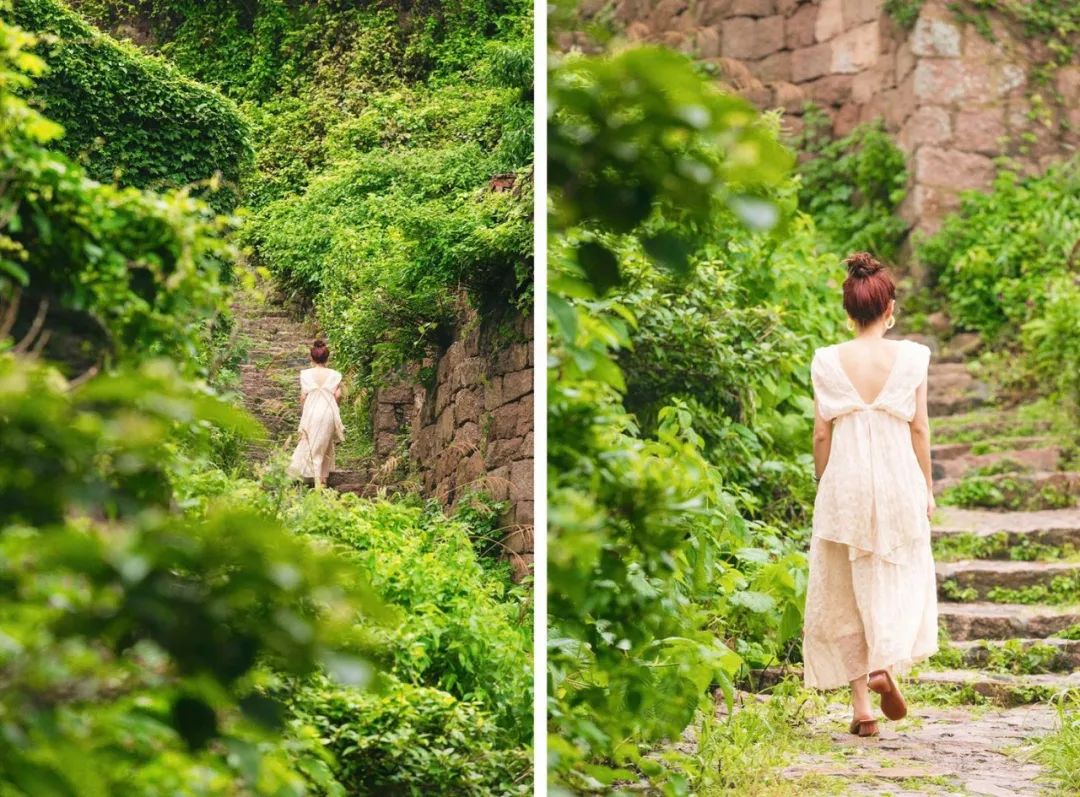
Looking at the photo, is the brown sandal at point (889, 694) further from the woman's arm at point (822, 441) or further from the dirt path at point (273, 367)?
the dirt path at point (273, 367)

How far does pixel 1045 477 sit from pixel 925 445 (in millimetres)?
2199

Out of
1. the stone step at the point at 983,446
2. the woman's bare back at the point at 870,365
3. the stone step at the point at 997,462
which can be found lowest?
the stone step at the point at 997,462

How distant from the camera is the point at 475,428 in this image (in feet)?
7.91

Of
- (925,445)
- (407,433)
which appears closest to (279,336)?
(407,433)

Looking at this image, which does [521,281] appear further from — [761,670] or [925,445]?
[761,670]

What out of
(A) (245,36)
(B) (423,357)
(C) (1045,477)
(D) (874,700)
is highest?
(A) (245,36)

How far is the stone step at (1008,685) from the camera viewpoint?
2945 millimetres

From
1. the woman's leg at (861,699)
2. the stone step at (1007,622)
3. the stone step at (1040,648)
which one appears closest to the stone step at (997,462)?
the stone step at (1007,622)

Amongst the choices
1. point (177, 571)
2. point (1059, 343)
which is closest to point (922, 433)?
point (177, 571)

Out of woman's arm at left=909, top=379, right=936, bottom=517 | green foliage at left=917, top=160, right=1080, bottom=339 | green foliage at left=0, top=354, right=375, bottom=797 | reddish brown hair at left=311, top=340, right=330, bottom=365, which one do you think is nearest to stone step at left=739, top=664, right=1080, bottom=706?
woman's arm at left=909, top=379, right=936, bottom=517

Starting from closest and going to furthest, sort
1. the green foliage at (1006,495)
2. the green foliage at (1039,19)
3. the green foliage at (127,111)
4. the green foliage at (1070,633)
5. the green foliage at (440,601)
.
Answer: the green foliage at (127,111)
the green foliage at (440,601)
the green foliage at (1070,633)
the green foliage at (1006,495)
the green foliage at (1039,19)

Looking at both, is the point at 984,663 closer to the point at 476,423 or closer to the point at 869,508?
the point at 869,508

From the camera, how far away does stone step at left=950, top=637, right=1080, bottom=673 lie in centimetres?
323

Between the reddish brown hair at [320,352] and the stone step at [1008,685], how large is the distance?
5.21 ft
